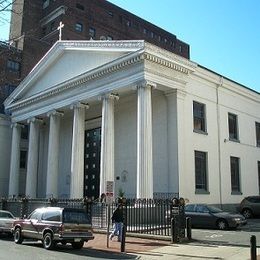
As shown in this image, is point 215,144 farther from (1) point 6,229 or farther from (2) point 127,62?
(1) point 6,229

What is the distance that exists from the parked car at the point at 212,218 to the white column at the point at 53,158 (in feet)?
44.9

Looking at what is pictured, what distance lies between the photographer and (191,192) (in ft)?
92.3

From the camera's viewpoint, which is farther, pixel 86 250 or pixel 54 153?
pixel 54 153

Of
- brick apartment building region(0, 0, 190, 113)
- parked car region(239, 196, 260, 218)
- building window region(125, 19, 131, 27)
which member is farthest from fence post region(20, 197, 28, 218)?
building window region(125, 19, 131, 27)

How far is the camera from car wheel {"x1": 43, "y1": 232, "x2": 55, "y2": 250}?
17.0 meters

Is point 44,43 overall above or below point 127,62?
above

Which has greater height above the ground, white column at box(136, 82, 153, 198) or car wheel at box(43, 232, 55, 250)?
white column at box(136, 82, 153, 198)

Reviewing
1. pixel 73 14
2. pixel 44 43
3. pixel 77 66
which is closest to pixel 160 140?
pixel 77 66

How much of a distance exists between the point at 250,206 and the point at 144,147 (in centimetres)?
941

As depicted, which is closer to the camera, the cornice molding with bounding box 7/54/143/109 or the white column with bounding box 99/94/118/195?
the cornice molding with bounding box 7/54/143/109

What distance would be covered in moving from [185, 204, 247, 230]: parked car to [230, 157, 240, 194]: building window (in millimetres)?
9503

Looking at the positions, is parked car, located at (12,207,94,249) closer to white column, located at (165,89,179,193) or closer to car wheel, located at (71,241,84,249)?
car wheel, located at (71,241,84,249)

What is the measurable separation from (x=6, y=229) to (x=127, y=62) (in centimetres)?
1230

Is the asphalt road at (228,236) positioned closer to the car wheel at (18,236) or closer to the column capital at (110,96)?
the car wheel at (18,236)
